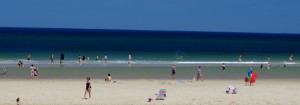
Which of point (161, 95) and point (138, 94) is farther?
point (138, 94)

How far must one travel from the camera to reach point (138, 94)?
27766 millimetres

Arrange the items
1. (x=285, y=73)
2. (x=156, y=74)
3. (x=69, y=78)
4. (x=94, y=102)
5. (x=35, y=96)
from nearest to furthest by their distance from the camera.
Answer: (x=94, y=102)
(x=35, y=96)
(x=69, y=78)
(x=156, y=74)
(x=285, y=73)

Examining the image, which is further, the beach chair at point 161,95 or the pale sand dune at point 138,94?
the beach chair at point 161,95

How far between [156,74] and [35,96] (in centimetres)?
1734

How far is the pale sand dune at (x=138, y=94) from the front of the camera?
81.7 ft

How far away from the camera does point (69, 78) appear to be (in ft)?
125

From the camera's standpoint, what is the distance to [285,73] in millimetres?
46062

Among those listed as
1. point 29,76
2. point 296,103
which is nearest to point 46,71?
point 29,76

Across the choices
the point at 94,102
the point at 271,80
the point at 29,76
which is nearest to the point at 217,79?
the point at 271,80

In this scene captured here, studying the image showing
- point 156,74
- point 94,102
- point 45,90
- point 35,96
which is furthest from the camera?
point 156,74

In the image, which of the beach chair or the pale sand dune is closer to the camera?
the pale sand dune

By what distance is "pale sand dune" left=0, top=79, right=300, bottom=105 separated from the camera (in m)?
24.9

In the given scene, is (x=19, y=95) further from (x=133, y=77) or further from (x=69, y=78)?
(x=133, y=77)

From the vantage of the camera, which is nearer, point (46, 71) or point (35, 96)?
point (35, 96)
